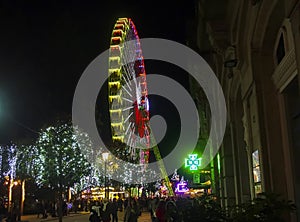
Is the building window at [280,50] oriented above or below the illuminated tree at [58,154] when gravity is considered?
below

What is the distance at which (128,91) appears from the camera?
146ft

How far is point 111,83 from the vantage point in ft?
131

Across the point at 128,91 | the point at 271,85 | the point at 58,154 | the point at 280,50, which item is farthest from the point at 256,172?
the point at 128,91

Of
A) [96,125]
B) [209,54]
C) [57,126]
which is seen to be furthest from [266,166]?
[96,125]

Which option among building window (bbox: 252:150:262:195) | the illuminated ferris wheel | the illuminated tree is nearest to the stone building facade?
building window (bbox: 252:150:262:195)

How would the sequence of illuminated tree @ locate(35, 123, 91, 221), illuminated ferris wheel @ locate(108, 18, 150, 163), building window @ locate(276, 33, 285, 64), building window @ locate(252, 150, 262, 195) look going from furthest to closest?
illuminated ferris wheel @ locate(108, 18, 150, 163), illuminated tree @ locate(35, 123, 91, 221), building window @ locate(252, 150, 262, 195), building window @ locate(276, 33, 285, 64)

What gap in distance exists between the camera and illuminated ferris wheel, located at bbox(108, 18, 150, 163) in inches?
1598

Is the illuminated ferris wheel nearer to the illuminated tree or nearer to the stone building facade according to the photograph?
the illuminated tree

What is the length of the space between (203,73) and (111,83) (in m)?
17.7

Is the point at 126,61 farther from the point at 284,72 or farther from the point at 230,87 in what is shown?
the point at 284,72

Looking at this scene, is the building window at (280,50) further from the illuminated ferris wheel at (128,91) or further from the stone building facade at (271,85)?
the illuminated ferris wheel at (128,91)

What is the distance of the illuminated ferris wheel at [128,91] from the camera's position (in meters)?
40.6

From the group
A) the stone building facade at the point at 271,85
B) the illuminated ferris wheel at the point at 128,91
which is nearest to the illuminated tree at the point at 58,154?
the illuminated ferris wheel at the point at 128,91

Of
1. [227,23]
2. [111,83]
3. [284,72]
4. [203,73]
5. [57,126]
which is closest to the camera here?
[284,72]
